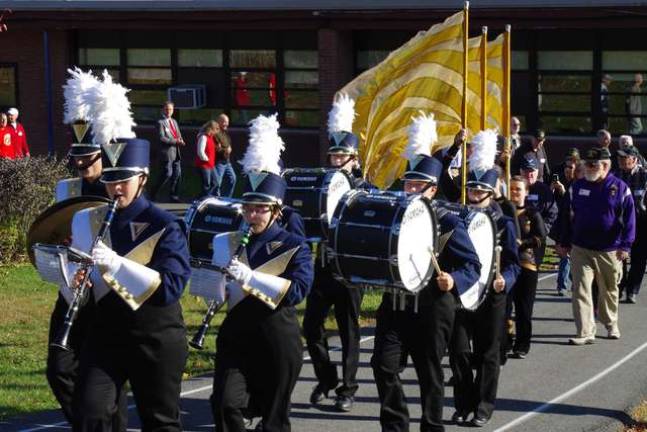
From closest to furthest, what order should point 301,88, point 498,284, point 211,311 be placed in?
point 211,311
point 498,284
point 301,88

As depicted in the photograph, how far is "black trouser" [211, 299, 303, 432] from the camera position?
27.1 ft

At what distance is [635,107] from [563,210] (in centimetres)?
1444

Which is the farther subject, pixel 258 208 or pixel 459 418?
pixel 459 418

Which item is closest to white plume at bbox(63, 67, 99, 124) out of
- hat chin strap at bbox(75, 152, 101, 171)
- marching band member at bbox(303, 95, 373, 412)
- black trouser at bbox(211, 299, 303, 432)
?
hat chin strap at bbox(75, 152, 101, 171)

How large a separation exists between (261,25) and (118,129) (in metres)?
21.2

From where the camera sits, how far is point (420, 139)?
33.6 ft

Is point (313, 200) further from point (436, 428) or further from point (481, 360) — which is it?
point (436, 428)

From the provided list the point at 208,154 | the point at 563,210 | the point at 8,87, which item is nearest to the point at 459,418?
the point at 563,210

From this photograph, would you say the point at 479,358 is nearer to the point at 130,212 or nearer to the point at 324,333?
the point at 324,333

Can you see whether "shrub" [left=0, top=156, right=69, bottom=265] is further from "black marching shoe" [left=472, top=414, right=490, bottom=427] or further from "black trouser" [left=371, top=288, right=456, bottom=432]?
"black trouser" [left=371, top=288, right=456, bottom=432]

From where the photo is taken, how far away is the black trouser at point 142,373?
773 cm

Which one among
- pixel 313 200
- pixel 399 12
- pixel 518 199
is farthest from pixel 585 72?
pixel 313 200

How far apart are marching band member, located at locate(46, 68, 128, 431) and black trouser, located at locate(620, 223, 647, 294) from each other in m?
8.05

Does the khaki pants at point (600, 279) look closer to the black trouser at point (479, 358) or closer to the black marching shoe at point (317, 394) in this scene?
the black trouser at point (479, 358)
